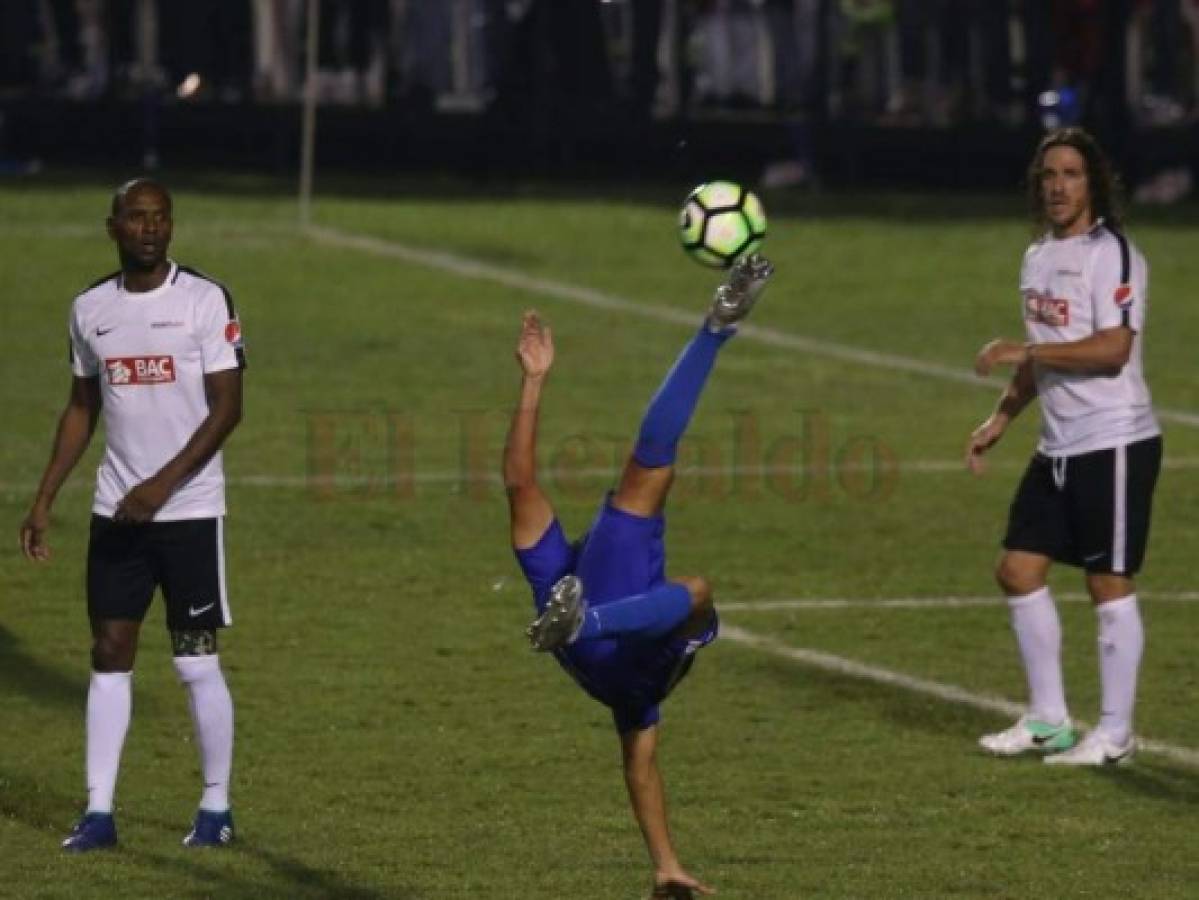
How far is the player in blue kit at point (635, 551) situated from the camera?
31.8 feet

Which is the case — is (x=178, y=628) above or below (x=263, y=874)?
above

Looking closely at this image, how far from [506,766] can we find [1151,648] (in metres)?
3.97

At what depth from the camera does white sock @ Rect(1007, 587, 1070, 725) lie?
13.0 m

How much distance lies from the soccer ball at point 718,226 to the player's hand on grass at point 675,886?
8.04ft

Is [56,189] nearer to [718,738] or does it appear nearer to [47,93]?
[47,93]

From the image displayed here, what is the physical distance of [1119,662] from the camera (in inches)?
504

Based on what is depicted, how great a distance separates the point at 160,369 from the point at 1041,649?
3873 mm

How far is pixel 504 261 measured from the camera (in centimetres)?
3272

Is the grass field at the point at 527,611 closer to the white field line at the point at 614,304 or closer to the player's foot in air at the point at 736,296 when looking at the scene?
the white field line at the point at 614,304

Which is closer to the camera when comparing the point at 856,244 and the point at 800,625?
the point at 800,625

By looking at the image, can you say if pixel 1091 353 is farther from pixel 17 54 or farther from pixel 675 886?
pixel 17 54

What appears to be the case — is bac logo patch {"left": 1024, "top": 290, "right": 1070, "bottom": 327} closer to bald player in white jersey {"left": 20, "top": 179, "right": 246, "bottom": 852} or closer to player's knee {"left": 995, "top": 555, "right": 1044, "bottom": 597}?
player's knee {"left": 995, "top": 555, "right": 1044, "bottom": 597}

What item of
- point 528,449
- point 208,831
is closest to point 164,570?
point 208,831

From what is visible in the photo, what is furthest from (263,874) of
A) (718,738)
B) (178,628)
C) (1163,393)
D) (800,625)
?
(1163,393)
